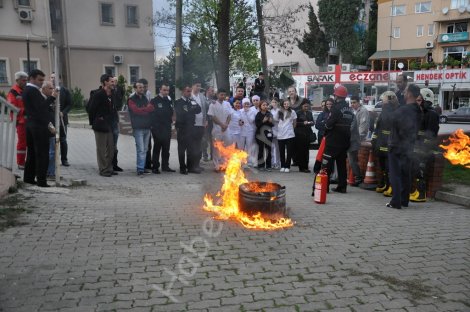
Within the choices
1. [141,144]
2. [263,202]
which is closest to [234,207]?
[263,202]

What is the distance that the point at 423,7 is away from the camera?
51.7 meters

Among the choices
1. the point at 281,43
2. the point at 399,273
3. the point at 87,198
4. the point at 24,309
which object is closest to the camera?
the point at 24,309

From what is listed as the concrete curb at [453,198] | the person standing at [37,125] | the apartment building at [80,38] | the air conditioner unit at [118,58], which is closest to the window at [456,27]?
the apartment building at [80,38]

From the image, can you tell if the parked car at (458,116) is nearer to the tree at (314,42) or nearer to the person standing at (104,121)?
the tree at (314,42)

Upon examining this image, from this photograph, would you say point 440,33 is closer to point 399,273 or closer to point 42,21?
point 42,21

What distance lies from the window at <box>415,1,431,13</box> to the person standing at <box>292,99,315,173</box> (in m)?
49.4

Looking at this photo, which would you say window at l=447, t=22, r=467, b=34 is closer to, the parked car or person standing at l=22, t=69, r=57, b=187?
the parked car

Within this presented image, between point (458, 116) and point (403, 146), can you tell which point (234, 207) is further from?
point (458, 116)

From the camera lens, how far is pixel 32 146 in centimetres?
722

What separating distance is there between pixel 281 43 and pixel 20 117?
15.0 metres

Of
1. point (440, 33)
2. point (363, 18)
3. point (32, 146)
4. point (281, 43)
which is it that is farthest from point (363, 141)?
point (363, 18)

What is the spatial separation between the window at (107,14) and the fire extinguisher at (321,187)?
27.4 metres

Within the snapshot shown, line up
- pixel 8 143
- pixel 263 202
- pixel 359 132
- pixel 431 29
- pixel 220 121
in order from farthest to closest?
pixel 431 29, pixel 220 121, pixel 359 132, pixel 8 143, pixel 263 202

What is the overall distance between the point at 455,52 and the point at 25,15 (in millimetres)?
45827
